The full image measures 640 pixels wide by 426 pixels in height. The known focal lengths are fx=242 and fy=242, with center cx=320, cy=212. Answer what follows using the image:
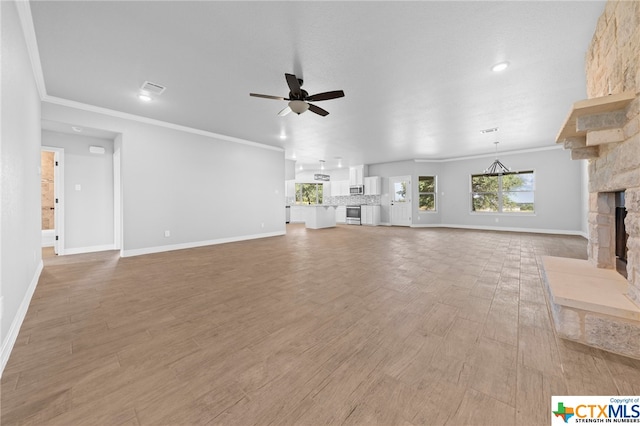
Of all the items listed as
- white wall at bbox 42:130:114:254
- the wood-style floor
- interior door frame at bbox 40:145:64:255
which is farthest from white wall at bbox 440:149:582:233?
interior door frame at bbox 40:145:64:255

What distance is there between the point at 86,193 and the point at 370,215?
351 inches

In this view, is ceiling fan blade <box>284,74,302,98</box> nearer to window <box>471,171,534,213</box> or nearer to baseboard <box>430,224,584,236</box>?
baseboard <box>430,224,584,236</box>

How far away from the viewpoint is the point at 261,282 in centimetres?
297

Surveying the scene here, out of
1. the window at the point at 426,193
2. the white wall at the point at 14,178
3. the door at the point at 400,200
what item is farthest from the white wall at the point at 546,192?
the white wall at the point at 14,178

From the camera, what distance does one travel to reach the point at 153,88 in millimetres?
3516

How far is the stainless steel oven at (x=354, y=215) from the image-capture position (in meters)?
10.9

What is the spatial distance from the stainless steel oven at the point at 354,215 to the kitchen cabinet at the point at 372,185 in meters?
0.89

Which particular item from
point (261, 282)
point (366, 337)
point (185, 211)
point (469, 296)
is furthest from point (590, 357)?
point (185, 211)

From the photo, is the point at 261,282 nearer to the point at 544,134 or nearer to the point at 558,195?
the point at 544,134

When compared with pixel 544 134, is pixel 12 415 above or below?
below

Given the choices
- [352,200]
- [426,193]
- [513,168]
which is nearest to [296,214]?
[352,200]

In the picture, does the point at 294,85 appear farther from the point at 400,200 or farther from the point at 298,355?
the point at 400,200

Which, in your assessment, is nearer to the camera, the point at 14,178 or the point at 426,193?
the point at 14,178

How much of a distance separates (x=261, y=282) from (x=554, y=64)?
14.7ft
